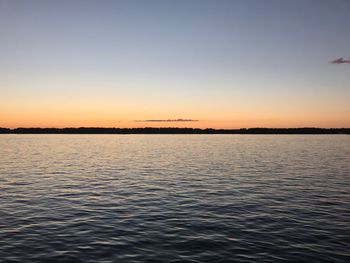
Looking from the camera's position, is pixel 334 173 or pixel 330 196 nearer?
pixel 330 196

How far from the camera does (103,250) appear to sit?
1456cm

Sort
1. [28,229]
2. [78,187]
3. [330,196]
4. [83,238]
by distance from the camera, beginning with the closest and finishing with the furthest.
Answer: [83,238]
[28,229]
[330,196]
[78,187]

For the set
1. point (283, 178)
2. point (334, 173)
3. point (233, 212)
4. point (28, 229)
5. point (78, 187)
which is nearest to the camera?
point (28, 229)

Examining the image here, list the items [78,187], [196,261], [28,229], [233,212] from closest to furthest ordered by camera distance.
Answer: [196,261] < [28,229] < [233,212] < [78,187]

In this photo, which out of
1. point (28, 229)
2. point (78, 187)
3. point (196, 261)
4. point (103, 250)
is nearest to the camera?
point (196, 261)

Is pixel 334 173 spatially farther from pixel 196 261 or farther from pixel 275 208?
pixel 196 261

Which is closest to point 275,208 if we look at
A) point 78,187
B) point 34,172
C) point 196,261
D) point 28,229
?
point 196,261

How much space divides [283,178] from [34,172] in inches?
1247

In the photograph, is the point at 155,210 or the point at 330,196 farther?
the point at 330,196

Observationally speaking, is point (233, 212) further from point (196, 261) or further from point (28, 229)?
point (28, 229)

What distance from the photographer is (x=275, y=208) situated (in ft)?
75.4

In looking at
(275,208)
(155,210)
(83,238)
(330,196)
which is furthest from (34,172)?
(330,196)

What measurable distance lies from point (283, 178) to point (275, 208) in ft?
51.2

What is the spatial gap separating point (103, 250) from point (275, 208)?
531 inches
